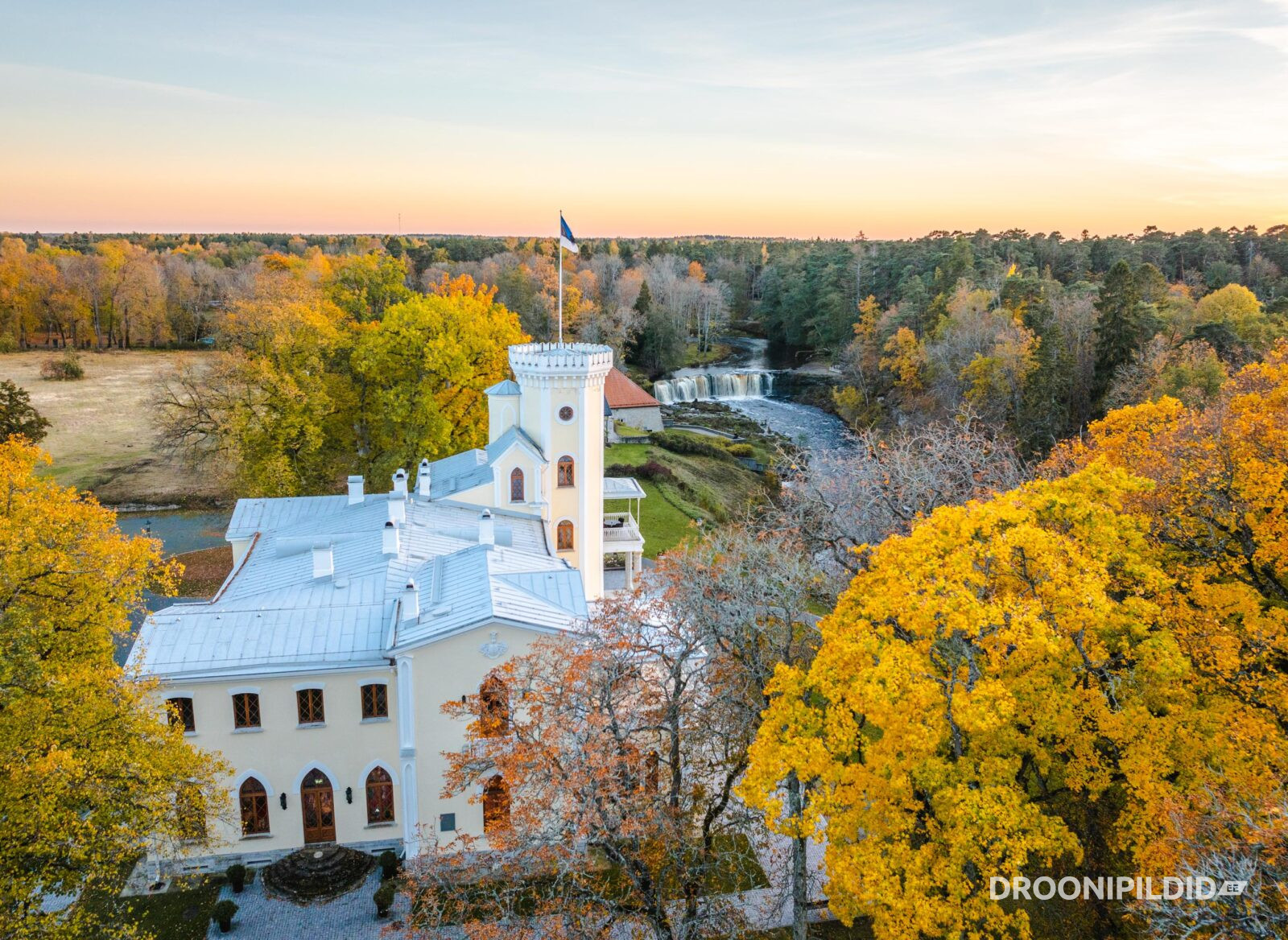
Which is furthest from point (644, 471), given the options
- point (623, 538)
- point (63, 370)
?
point (63, 370)

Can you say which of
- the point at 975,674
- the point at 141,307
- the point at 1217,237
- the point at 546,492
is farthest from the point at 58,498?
the point at 1217,237

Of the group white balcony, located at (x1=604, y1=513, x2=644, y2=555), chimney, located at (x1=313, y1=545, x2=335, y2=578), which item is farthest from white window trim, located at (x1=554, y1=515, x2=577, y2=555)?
chimney, located at (x1=313, y1=545, x2=335, y2=578)

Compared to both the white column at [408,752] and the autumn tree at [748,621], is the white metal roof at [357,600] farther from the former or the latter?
the autumn tree at [748,621]

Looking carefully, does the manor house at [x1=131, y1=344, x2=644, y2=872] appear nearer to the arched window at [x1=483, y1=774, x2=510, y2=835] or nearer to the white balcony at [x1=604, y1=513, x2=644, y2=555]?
the arched window at [x1=483, y1=774, x2=510, y2=835]

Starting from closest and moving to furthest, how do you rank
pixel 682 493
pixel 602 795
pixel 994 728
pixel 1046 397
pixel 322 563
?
pixel 994 728 → pixel 602 795 → pixel 322 563 → pixel 1046 397 → pixel 682 493

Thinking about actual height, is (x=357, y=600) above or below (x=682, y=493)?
above

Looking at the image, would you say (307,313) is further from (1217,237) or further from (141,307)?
(1217,237)

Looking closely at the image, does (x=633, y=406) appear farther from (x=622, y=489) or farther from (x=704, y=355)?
(x=704, y=355)
